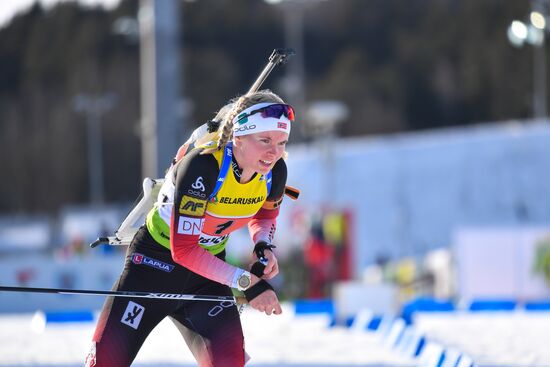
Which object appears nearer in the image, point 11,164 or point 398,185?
point 398,185

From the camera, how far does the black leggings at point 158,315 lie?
5.06 metres

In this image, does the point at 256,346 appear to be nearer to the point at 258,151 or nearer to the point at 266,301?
the point at 266,301

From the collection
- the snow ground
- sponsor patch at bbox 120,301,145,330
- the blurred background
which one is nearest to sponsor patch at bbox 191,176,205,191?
sponsor patch at bbox 120,301,145,330

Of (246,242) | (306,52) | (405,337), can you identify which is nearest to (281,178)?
(405,337)

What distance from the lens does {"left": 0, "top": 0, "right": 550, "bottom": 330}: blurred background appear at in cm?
1716

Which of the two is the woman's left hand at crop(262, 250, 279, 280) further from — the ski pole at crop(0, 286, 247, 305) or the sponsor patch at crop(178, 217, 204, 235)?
the sponsor patch at crop(178, 217, 204, 235)

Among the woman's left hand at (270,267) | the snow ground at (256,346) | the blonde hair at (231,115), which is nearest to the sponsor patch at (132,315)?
the woman's left hand at (270,267)

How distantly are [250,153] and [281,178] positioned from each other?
16.4 inches

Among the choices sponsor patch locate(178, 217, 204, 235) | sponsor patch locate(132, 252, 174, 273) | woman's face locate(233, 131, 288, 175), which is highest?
woman's face locate(233, 131, 288, 175)

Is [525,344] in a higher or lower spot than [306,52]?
lower

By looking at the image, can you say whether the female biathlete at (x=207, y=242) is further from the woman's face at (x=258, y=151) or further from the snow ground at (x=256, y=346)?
the snow ground at (x=256, y=346)

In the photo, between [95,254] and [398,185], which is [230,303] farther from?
[398,185]

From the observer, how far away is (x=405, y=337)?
9.98 meters

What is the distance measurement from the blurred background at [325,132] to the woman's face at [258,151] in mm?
8164
